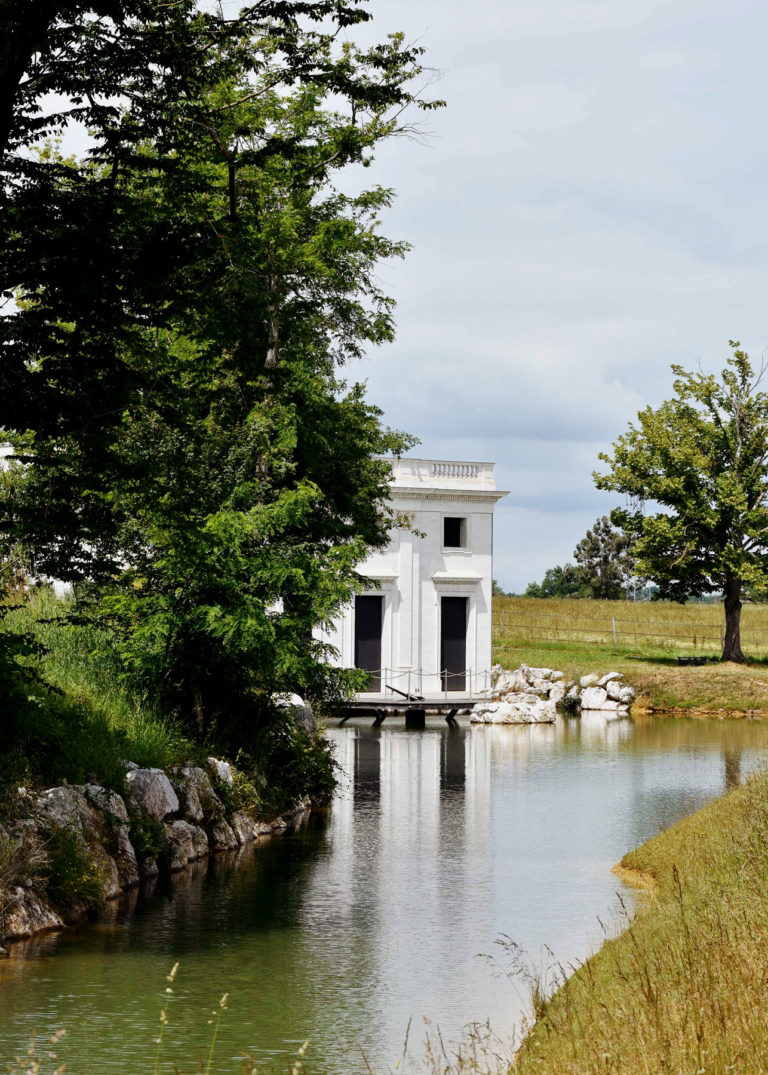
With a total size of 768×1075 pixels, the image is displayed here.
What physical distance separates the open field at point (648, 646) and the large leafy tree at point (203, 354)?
19.2m

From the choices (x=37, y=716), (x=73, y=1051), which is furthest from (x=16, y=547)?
(x=73, y=1051)

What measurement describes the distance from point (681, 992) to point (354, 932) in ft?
21.1

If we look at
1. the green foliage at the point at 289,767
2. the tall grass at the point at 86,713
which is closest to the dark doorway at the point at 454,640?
the green foliage at the point at 289,767

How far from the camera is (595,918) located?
13773mm

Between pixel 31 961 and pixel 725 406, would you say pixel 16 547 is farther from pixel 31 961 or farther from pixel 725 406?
pixel 725 406

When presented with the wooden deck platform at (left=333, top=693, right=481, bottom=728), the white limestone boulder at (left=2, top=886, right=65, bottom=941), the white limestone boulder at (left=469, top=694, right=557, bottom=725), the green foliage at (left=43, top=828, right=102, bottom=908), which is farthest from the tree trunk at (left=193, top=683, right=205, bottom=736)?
the white limestone boulder at (left=469, top=694, right=557, bottom=725)

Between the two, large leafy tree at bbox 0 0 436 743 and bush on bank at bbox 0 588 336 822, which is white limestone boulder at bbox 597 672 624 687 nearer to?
large leafy tree at bbox 0 0 436 743

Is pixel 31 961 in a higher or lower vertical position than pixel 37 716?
lower

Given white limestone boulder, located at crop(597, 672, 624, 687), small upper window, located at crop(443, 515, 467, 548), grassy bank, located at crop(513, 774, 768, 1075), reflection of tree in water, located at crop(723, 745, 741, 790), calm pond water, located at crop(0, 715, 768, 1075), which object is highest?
small upper window, located at crop(443, 515, 467, 548)

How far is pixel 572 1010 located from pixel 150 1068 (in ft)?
9.95

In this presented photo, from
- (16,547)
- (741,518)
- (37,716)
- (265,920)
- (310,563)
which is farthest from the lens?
(741,518)

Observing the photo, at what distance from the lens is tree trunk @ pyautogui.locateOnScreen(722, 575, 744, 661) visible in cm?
5162

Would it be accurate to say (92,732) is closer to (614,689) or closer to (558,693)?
(558,693)

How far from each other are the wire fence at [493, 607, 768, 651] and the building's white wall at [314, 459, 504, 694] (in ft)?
22.9
